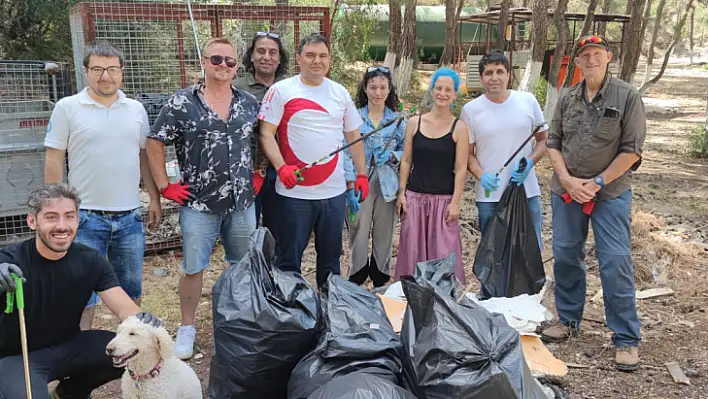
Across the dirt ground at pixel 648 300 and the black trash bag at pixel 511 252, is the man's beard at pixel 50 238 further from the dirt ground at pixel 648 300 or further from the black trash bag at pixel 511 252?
the black trash bag at pixel 511 252

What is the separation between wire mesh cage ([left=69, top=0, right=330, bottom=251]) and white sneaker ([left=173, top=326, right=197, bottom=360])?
1.63 metres

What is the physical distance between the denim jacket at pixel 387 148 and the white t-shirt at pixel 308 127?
1.47 ft

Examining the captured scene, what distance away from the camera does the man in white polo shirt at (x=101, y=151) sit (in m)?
2.78

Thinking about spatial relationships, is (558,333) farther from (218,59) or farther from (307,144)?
(218,59)

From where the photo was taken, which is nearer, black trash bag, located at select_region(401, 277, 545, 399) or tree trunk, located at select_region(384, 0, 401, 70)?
black trash bag, located at select_region(401, 277, 545, 399)

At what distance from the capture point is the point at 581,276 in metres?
3.46

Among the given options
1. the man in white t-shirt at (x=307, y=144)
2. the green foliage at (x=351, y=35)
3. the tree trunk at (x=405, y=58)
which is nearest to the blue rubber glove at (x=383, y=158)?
the man in white t-shirt at (x=307, y=144)

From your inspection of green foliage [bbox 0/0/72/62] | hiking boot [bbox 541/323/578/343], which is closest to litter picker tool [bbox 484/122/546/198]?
hiking boot [bbox 541/323/578/343]

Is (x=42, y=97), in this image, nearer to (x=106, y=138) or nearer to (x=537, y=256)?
(x=106, y=138)

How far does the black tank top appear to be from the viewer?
11.4 ft

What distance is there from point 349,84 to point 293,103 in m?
8.45

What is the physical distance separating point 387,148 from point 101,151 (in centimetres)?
167

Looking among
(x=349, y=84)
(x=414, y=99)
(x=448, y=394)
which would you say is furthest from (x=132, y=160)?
(x=414, y=99)

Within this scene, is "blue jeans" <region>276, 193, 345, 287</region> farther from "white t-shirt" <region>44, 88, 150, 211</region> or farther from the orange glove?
"white t-shirt" <region>44, 88, 150, 211</region>
